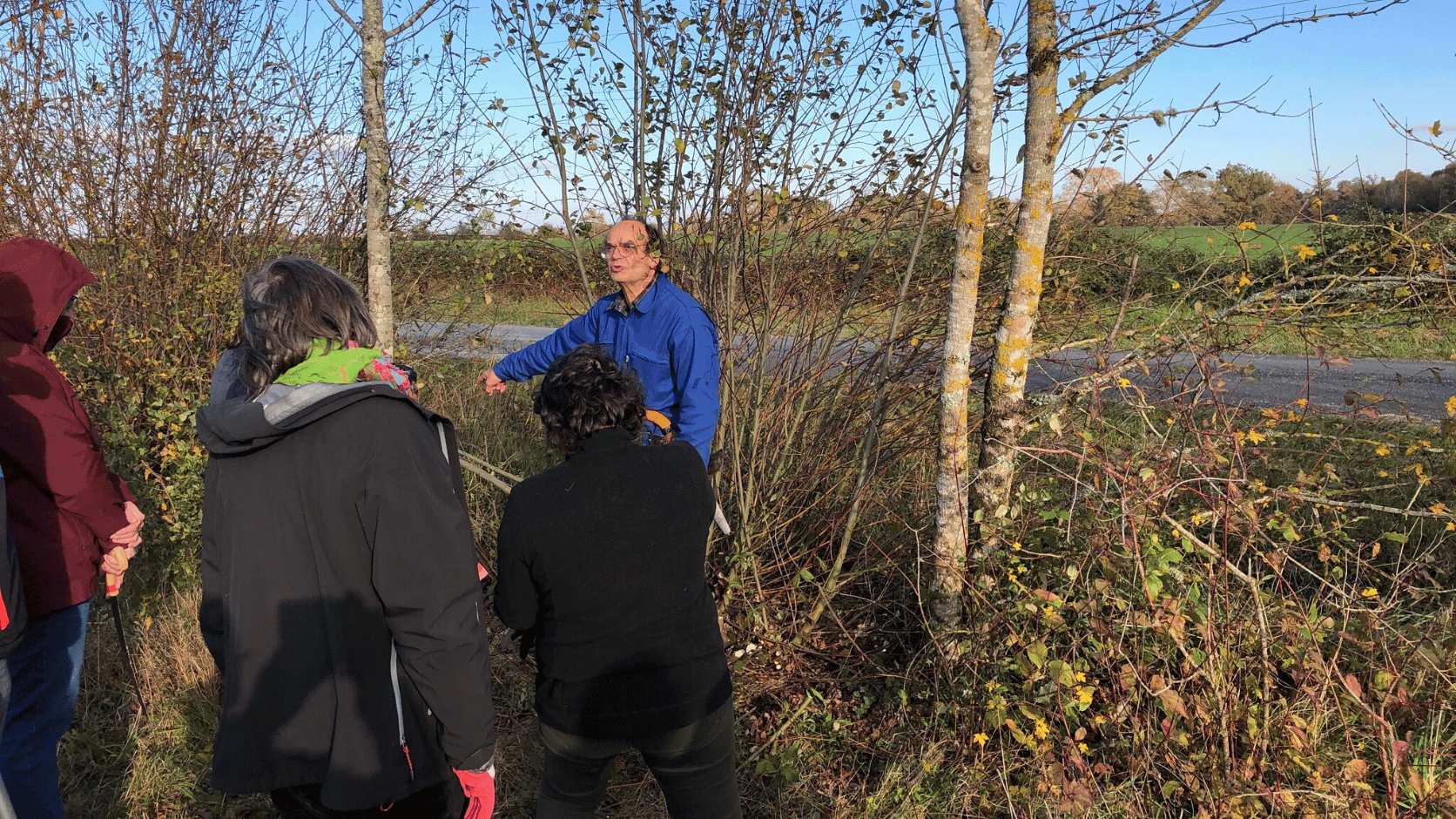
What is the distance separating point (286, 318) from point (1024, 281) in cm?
242

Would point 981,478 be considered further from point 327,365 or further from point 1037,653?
point 327,365

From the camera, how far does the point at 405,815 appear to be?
6.31 feet

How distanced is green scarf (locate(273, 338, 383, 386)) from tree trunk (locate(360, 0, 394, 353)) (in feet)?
9.08

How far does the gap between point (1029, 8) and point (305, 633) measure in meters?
2.96

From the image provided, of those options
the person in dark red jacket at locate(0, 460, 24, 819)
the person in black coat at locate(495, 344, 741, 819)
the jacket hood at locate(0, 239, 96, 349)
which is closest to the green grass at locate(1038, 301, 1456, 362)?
the person in black coat at locate(495, 344, 741, 819)

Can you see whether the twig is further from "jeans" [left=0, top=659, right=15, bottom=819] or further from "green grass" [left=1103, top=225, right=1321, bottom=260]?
"green grass" [left=1103, top=225, right=1321, bottom=260]

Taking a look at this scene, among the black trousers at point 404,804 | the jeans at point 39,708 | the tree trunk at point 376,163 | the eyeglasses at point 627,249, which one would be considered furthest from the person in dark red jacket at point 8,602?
the tree trunk at point 376,163

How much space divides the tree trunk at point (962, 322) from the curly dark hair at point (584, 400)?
1.49 m

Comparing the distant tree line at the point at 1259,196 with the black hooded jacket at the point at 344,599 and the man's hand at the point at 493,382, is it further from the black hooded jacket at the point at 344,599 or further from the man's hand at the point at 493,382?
the black hooded jacket at the point at 344,599

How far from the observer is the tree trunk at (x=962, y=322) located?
10.2ft

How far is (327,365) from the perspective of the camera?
176cm

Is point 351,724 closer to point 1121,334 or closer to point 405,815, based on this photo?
point 405,815

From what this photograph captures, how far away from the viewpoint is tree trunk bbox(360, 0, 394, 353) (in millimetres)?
4418

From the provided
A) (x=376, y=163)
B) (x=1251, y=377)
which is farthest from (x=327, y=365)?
(x=1251, y=377)
